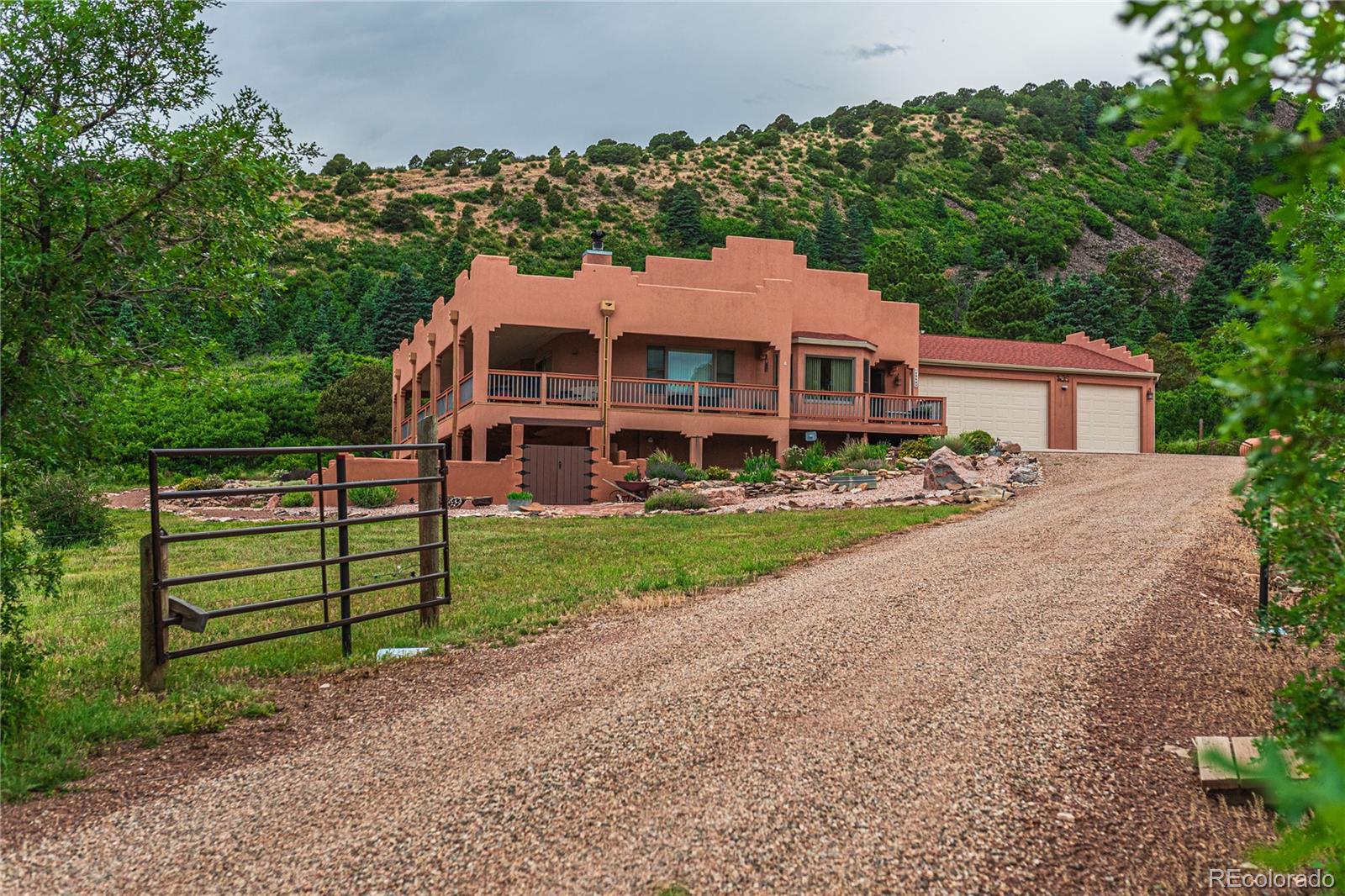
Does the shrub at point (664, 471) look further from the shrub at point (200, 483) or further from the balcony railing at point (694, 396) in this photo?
the shrub at point (200, 483)

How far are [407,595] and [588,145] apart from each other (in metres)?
73.9

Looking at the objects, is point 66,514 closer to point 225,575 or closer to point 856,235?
point 225,575

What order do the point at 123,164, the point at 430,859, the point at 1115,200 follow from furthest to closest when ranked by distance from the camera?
the point at 1115,200 < the point at 123,164 < the point at 430,859

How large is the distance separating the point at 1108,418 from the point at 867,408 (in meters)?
9.90

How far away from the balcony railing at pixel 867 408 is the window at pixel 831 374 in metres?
0.63

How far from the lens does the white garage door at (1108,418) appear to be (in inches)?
1215

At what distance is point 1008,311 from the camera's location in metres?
48.1

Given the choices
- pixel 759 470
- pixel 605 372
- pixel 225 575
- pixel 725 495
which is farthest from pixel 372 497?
pixel 225 575

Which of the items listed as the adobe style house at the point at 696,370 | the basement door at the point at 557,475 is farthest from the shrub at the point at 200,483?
the basement door at the point at 557,475

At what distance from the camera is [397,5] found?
57.6 feet

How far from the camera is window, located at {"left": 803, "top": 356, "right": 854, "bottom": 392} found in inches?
1051

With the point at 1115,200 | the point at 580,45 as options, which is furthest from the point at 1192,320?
the point at 580,45

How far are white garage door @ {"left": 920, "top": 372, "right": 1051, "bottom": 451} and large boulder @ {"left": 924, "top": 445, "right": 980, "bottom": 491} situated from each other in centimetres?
980

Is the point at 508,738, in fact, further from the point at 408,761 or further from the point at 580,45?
the point at 580,45
